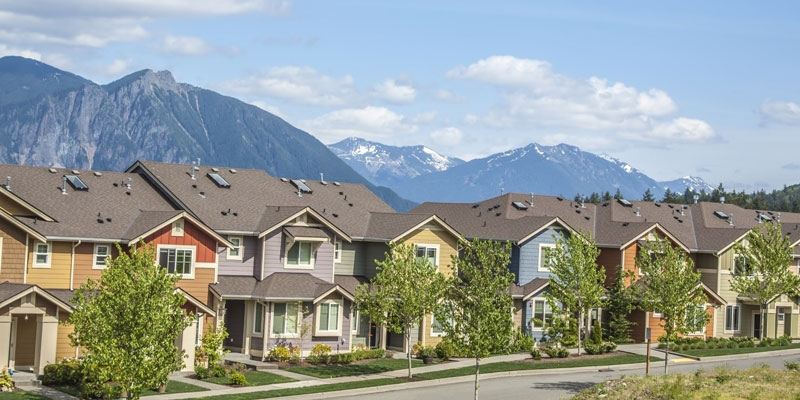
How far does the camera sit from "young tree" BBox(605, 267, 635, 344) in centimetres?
6197

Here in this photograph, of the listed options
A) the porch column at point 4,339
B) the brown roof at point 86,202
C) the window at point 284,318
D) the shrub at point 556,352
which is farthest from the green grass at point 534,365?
the porch column at point 4,339

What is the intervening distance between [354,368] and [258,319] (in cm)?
573

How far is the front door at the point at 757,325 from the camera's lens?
69.6 m

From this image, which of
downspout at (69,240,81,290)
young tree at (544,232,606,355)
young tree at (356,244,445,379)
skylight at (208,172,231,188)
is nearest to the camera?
downspout at (69,240,81,290)

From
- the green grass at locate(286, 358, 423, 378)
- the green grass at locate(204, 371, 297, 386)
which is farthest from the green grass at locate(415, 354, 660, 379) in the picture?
the green grass at locate(204, 371, 297, 386)

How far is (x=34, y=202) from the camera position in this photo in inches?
1886

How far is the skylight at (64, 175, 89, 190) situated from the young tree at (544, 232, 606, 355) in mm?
23434

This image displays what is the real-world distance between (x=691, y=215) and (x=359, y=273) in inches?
1174

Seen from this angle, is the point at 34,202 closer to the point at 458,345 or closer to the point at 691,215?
the point at 458,345

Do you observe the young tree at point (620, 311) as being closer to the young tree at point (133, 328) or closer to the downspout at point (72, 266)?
the downspout at point (72, 266)

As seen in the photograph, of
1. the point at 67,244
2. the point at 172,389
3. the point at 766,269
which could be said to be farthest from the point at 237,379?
the point at 766,269

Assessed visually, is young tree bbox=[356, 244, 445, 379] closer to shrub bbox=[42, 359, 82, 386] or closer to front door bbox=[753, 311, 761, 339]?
shrub bbox=[42, 359, 82, 386]

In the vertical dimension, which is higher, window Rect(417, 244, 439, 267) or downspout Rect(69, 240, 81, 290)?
window Rect(417, 244, 439, 267)

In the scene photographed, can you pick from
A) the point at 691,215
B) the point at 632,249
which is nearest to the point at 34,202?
the point at 632,249
